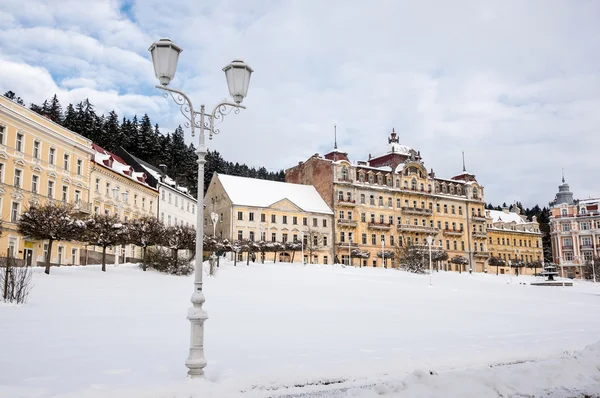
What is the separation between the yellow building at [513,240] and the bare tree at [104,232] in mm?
76737

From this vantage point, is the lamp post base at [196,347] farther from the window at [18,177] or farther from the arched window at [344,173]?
the arched window at [344,173]

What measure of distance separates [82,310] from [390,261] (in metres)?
62.4

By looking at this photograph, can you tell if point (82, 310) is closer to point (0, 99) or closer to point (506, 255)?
point (0, 99)

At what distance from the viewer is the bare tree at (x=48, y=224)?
27734 mm

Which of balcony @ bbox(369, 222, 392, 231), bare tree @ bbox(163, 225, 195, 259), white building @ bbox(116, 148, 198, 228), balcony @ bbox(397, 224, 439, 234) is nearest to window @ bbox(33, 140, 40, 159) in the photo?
bare tree @ bbox(163, 225, 195, 259)

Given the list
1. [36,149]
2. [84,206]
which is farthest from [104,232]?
[84,206]

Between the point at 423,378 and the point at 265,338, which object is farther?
the point at 265,338

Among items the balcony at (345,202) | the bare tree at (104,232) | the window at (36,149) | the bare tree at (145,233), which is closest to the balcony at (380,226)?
the balcony at (345,202)

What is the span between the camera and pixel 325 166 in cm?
7638

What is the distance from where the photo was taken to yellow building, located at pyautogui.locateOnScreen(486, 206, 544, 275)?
98812 mm

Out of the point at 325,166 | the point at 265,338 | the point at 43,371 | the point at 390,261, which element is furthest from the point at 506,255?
the point at 43,371

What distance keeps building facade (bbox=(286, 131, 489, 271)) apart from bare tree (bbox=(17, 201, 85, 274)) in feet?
157

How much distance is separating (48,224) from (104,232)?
4.54 m

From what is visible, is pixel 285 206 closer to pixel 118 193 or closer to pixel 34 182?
pixel 118 193
